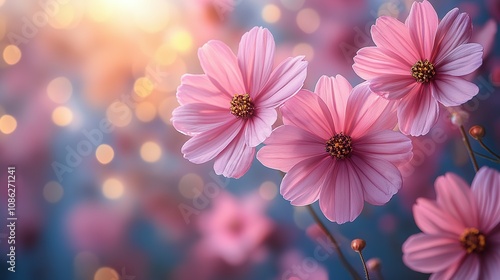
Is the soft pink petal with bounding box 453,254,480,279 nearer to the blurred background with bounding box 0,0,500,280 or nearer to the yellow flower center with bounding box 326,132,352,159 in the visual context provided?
the yellow flower center with bounding box 326,132,352,159

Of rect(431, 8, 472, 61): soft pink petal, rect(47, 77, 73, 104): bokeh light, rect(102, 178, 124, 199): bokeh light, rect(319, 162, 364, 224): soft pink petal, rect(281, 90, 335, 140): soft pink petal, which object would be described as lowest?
rect(319, 162, 364, 224): soft pink petal

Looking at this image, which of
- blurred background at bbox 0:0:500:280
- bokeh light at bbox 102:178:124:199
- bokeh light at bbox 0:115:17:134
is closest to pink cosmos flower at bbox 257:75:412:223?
blurred background at bbox 0:0:500:280

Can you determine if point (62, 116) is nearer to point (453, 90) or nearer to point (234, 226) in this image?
point (234, 226)

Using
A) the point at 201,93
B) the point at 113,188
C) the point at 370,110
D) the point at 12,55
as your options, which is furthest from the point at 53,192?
the point at 370,110

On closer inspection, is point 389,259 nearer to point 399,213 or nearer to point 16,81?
point 399,213

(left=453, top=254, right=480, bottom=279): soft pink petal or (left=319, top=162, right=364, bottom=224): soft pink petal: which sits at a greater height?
(left=319, top=162, right=364, bottom=224): soft pink petal
